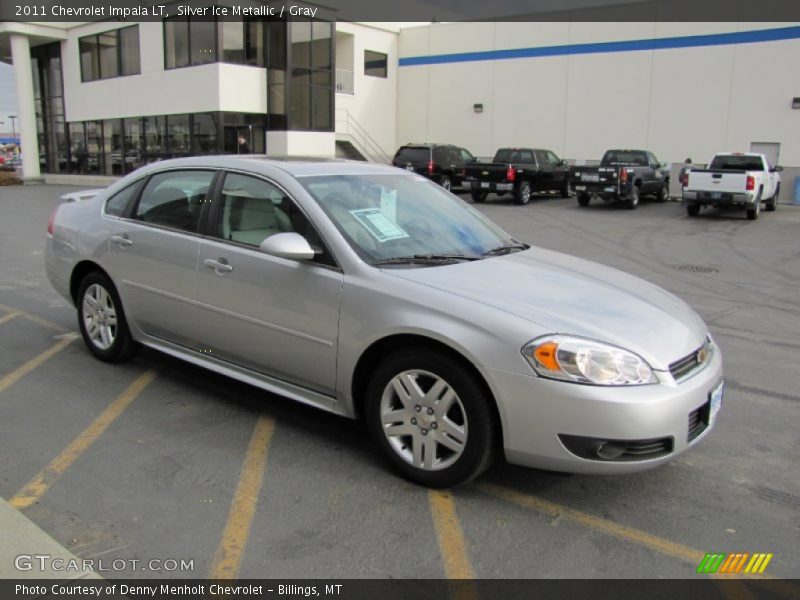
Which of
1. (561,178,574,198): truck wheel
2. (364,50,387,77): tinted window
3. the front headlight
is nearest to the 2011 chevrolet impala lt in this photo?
the front headlight

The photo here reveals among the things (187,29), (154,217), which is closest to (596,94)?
(187,29)

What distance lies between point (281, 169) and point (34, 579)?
2.60 metres

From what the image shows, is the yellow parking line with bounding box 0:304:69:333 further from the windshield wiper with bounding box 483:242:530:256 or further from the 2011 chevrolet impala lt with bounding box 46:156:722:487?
the windshield wiper with bounding box 483:242:530:256

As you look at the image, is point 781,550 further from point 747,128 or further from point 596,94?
point 596,94

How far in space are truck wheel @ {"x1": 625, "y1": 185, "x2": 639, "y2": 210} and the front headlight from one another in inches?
765

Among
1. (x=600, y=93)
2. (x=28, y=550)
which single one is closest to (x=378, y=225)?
(x=28, y=550)

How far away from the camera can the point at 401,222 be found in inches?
169

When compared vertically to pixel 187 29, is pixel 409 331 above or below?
below

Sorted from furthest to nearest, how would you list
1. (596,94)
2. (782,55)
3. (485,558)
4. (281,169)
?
(596,94)
(782,55)
(281,169)
(485,558)

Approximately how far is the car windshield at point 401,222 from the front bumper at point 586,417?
1.07 meters

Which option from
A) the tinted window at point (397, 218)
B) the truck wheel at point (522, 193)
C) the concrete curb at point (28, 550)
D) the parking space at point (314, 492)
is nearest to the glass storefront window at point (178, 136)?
the truck wheel at point (522, 193)

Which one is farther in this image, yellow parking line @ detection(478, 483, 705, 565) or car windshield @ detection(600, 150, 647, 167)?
car windshield @ detection(600, 150, 647, 167)

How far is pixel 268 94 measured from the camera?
28.1 meters

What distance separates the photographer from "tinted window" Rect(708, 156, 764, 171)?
1930cm
